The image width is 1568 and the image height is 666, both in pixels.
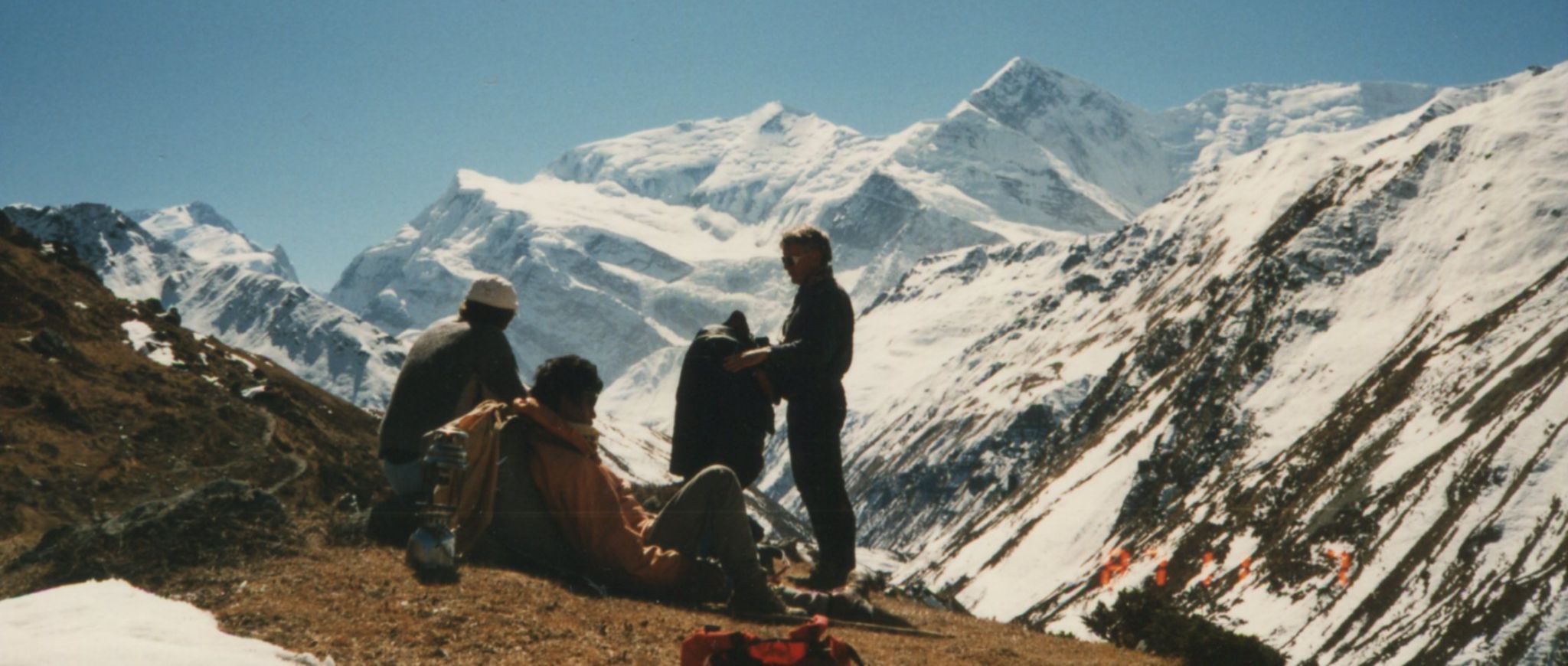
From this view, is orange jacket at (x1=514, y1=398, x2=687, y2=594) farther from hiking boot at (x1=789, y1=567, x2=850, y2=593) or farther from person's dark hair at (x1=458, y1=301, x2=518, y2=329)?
hiking boot at (x1=789, y1=567, x2=850, y2=593)

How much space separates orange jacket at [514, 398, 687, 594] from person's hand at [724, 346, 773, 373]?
5.94 ft

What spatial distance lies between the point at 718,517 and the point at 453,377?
9.23ft

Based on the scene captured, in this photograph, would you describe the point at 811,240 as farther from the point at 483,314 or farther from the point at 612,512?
the point at 612,512

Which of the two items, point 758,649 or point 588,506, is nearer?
point 758,649

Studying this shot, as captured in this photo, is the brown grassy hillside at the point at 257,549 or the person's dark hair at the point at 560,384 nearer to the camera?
the brown grassy hillside at the point at 257,549

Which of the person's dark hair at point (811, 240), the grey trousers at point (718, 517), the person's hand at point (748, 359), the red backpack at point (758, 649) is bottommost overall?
the red backpack at point (758, 649)

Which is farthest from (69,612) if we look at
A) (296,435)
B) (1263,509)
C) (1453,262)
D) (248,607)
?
(1453,262)

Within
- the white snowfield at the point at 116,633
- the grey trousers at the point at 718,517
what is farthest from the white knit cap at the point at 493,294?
the white snowfield at the point at 116,633

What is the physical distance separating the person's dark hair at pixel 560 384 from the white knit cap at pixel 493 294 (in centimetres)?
117

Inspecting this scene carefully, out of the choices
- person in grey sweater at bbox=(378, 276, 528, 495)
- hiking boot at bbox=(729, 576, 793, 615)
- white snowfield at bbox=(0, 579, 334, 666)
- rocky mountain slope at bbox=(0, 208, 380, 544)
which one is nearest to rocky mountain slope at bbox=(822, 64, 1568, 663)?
rocky mountain slope at bbox=(0, 208, 380, 544)

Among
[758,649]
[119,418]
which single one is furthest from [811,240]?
[119,418]

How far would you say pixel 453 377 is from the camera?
11484 mm

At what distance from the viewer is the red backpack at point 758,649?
7375 millimetres

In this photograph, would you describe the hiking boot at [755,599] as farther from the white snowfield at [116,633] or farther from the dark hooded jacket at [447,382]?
the white snowfield at [116,633]
